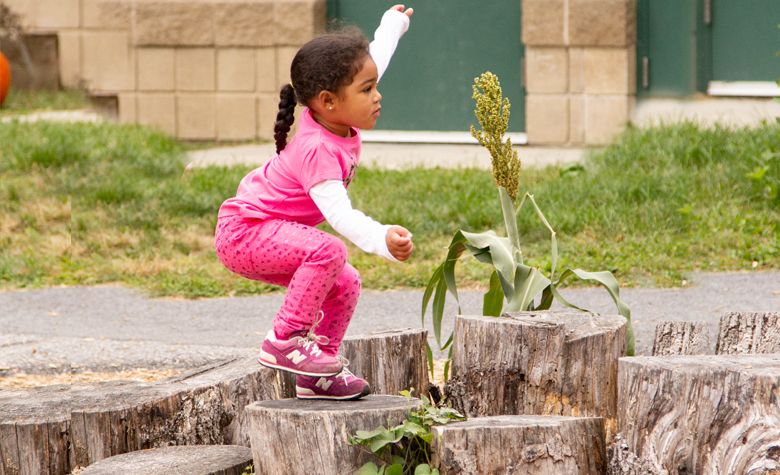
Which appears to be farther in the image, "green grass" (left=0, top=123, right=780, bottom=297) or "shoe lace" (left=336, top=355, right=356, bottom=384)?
"green grass" (left=0, top=123, right=780, bottom=297)

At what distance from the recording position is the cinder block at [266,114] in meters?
10.1

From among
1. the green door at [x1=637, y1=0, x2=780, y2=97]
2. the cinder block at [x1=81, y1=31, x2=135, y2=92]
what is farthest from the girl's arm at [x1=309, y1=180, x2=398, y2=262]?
the cinder block at [x1=81, y1=31, x2=135, y2=92]

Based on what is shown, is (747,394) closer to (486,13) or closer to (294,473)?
(294,473)

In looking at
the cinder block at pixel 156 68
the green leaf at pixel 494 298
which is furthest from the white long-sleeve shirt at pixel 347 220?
the cinder block at pixel 156 68

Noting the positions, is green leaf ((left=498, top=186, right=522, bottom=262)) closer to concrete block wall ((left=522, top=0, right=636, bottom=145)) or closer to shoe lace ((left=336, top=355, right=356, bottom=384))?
shoe lace ((left=336, top=355, right=356, bottom=384))

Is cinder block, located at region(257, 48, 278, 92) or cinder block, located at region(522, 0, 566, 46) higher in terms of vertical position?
cinder block, located at region(522, 0, 566, 46)

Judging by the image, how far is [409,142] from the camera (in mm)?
10023

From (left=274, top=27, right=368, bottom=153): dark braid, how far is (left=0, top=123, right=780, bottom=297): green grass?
326cm

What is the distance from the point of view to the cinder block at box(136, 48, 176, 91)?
10273 mm

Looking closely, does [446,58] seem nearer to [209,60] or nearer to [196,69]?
[209,60]

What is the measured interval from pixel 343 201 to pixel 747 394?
1094mm

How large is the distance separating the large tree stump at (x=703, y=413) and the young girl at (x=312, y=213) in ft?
2.50

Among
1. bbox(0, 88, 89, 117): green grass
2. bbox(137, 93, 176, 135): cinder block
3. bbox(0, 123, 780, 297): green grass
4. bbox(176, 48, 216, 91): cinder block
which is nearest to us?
bbox(0, 123, 780, 297): green grass

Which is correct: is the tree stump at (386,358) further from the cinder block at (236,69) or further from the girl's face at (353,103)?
the cinder block at (236,69)
